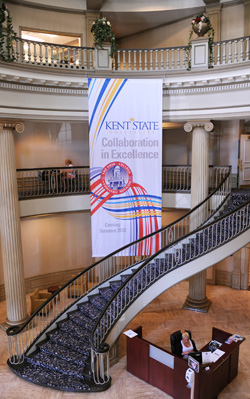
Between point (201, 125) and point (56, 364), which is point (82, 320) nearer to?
point (56, 364)

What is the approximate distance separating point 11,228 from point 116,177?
3225mm

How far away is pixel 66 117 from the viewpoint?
1027 centimetres

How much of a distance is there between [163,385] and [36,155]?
9278 mm

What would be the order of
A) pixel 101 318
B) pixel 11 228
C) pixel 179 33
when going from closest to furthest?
pixel 101 318, pixel 11 228, pixel 179 33

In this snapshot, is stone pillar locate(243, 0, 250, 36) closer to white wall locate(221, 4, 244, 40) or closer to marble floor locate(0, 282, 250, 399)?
white wall locate(221, 4, 244, 40)

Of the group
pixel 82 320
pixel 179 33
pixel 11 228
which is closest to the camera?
pixel 82 320

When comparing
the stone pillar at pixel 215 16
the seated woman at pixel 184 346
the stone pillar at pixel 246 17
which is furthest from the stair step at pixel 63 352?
the stone pillar at pixel 246 17

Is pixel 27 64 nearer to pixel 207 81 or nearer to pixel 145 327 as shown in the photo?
pixel 207 81

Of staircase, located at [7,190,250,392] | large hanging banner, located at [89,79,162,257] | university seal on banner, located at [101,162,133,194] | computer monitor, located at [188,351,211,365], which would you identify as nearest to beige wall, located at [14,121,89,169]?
large hanging banner, located at [89,79,162,257]

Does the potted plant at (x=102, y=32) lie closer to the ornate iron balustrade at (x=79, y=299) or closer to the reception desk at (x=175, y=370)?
the ornate iron balustrade at (x=79, y=299)

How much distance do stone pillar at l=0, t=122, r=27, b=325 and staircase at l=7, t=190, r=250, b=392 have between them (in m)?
1.28

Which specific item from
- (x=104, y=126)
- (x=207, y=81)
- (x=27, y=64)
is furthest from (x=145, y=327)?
(x=27, y=64)

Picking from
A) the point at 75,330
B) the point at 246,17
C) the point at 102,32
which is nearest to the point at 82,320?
the point at 75,330

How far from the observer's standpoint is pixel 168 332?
9.92m
